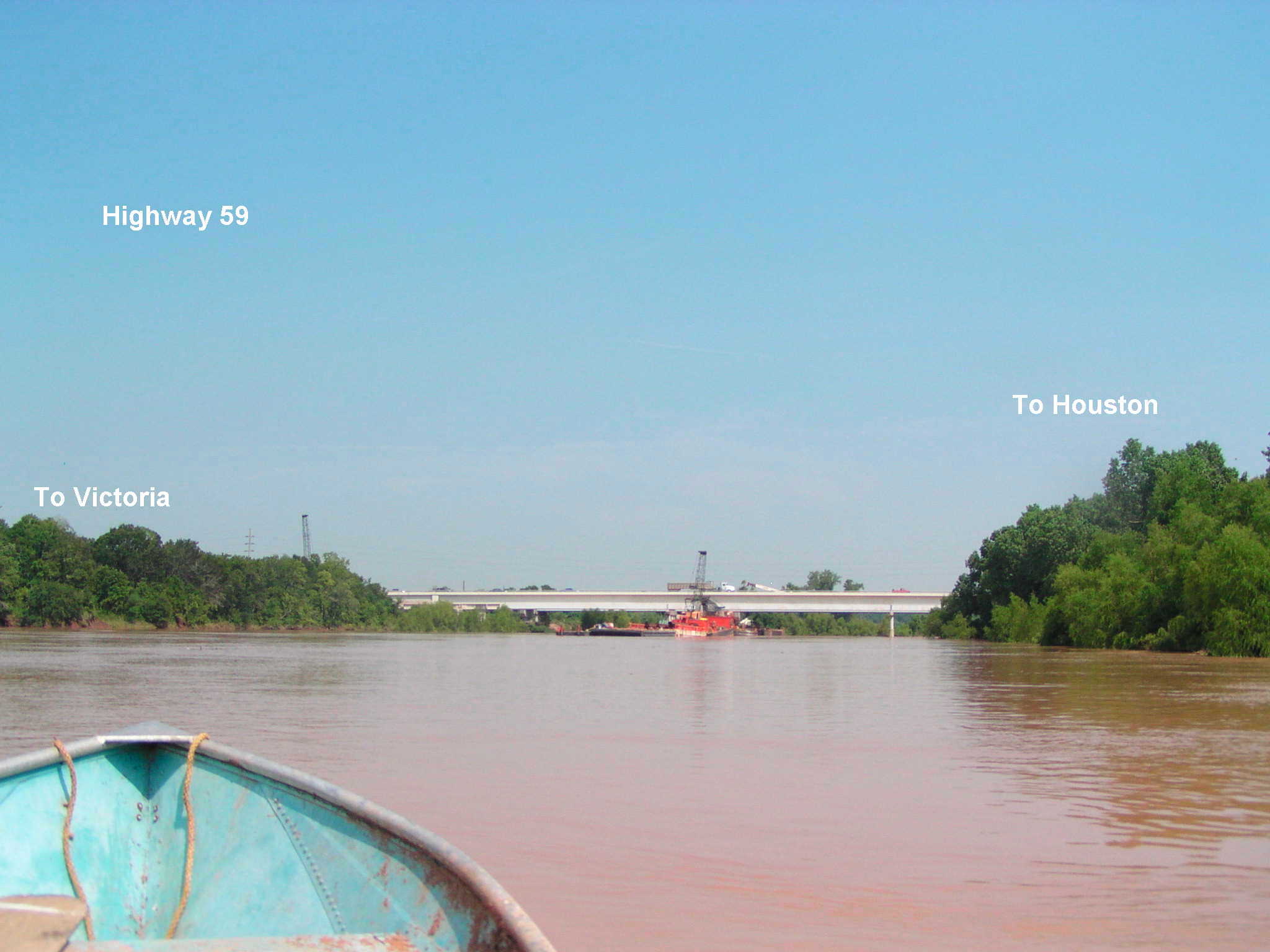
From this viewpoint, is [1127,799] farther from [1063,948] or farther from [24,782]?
[24,782]

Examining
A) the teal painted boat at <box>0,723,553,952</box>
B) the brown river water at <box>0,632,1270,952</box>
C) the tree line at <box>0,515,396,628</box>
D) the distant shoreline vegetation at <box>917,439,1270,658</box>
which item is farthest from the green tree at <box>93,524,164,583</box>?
the teal painted boat at <box>0,723,553,952</box>

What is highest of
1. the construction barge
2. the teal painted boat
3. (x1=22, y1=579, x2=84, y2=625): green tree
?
the teal painted boat

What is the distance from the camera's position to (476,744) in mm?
13172

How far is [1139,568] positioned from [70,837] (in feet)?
175

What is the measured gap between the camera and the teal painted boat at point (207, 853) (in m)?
4.22

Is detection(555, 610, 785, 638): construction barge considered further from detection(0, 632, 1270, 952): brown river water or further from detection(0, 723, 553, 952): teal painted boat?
detection(0, 723, 553, 952): teal painted boat

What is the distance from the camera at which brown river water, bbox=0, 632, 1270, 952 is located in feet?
20.0

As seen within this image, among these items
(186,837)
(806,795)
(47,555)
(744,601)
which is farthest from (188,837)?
(744,601)

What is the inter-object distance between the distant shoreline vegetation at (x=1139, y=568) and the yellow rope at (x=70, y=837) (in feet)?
124

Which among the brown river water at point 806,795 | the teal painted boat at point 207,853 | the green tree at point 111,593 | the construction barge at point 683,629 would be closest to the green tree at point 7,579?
the green tree at point 111,593

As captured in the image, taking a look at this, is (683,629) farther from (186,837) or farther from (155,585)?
(186,837)

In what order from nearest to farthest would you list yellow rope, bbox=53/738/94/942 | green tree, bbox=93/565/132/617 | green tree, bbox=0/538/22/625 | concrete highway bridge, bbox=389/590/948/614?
yellow rope, bbox=53/738/94/942 → green tree, bbox=0/538/22/625 → green tree, bbox=93/565/132/617 → concrete highway bridge, bbox=389/590/948/614

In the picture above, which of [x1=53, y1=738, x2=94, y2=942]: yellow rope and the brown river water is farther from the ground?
[x1=53, y1=738, x2=94, y2=942]: yellow rope

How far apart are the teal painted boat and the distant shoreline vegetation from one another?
37.4 meters
